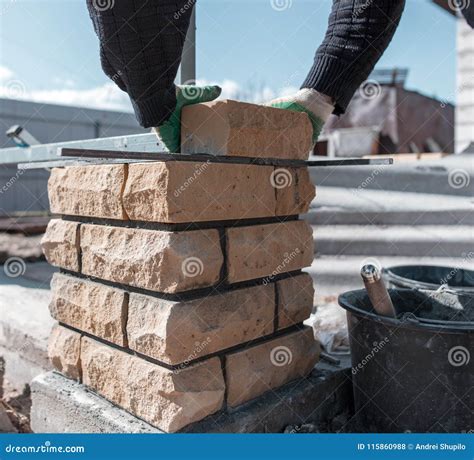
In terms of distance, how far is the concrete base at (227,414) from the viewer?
133cm

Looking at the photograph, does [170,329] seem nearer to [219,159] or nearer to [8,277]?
[219,159]

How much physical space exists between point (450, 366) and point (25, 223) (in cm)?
518

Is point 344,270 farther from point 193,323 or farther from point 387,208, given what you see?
point 193,323

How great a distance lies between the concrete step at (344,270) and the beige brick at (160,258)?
1703mm

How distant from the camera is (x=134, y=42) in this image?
104 centimetres

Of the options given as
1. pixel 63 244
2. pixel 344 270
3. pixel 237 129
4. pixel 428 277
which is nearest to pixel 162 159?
pixel 237 129

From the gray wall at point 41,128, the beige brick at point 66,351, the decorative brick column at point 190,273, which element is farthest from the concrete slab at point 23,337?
the gray wall at point 41,128

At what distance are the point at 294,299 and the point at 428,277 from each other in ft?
3.09

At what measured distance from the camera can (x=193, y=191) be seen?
1.22m

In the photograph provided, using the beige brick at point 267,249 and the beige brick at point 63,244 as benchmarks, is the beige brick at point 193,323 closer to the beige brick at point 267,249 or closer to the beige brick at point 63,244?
the beige brick at point 267,249

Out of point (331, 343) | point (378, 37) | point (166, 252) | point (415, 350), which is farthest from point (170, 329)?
point (378, 37)

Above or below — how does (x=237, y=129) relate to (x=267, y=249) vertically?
above

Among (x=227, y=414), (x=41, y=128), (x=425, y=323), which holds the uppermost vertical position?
(x=41, y=128)

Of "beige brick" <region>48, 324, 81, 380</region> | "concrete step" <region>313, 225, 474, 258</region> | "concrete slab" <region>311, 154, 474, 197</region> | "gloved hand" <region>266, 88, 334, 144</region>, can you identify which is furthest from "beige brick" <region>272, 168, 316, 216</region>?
"concrete slab" <region>311, 154, 474, 197</region>
